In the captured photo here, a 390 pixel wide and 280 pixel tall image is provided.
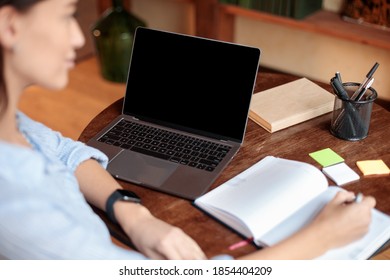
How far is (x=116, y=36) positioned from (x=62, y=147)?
2.00m

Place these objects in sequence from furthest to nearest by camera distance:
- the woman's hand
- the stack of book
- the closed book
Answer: the stack of book
the closed book
the woman's hand

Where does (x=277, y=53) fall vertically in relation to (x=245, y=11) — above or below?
below

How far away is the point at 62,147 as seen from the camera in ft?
4.25

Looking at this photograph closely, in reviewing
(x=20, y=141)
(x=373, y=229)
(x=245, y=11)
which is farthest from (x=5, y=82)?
(x=245, y=11)

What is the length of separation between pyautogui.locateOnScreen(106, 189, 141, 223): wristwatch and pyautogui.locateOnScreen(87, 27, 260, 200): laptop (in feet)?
0.28

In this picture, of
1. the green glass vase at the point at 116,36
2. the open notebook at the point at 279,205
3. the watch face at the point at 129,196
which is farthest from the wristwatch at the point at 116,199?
the green glass vase at the point at 116,36

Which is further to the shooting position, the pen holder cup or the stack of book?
the stack of book

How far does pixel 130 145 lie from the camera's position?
143 centimetres

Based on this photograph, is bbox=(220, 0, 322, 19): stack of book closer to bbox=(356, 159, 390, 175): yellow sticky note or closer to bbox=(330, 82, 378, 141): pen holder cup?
bbox=(330, 82, 378, 141): pen holder cup

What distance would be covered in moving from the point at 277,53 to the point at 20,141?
2227 mm

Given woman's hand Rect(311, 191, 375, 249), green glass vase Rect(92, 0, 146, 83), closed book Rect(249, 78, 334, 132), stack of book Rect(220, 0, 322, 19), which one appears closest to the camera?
woman's hand Rect(311, 191, 375, 249)

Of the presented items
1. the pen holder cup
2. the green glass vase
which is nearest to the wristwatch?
the pen holder cup

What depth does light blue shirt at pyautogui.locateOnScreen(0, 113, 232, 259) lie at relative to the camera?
3.09ft

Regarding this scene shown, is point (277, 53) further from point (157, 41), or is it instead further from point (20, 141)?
point (20, 141)
